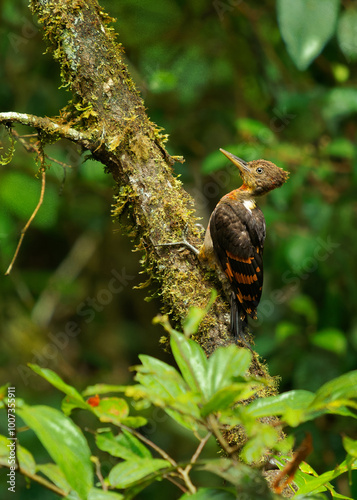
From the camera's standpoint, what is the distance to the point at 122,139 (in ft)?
6.80

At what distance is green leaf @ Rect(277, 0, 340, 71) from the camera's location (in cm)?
274

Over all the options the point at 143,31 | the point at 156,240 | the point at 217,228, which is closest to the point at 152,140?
the point at 156,240

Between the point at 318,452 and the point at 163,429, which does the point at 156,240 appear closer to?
the point at 318,452

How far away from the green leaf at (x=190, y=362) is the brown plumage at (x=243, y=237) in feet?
3.68

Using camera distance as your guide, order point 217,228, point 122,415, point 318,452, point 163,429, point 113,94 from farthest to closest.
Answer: point 163,429 < point 318,452 < point 217,228 < point 113,94 < point 122,415

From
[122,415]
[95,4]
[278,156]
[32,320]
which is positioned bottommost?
[32,320]

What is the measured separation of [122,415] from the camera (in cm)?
120

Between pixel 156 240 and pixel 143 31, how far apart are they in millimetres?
2460

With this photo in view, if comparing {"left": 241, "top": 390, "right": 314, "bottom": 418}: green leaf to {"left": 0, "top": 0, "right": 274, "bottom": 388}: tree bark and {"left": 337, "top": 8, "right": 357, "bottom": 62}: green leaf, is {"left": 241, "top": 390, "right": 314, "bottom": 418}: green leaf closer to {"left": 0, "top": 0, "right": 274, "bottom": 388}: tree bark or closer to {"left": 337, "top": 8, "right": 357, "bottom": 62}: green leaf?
{"left": 0, "top": 0, "right": 274, "bottom": 388}: tree bark

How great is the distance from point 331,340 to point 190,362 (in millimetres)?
2573

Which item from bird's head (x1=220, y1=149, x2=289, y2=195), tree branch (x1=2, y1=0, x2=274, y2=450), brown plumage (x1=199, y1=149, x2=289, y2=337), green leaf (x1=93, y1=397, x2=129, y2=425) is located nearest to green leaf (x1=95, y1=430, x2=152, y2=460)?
green leaf (x1=93, y1=397, x2=129, y2=425)

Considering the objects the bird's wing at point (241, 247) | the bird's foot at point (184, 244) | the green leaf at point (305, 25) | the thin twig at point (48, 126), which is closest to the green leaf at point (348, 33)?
the green leaf at point (305, 25)

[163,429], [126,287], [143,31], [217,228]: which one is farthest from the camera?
[126,287]

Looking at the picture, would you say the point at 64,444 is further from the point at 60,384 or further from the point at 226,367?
the point at 226,367
